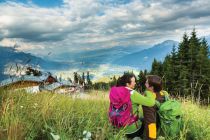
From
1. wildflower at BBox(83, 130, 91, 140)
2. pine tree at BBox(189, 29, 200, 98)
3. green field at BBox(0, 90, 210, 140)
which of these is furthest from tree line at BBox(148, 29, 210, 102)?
wildflower at BBox(83, 130, 91, 140)

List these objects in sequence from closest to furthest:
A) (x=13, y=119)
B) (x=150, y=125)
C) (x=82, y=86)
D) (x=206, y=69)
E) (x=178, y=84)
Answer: (x=13, y=119) < (x=150, y=125) < (x=82, y=86) < (x=178, y=84) < (x=206, y=69)

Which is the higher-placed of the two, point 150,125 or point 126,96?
point 126,96

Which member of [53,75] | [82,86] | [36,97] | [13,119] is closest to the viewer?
[13,119]

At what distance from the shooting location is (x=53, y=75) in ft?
29.6

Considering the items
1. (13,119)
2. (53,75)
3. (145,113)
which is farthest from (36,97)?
(145,113)

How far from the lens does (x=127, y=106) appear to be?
682cm

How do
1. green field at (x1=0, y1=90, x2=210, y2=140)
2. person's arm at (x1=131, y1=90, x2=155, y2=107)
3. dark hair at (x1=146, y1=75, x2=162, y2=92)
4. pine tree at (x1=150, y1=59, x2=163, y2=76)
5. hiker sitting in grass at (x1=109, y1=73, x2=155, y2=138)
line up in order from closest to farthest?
green field at (x1=0, y1=90, x2=210, y2=140) → person's arm at (x1=131, y1=90, x2=155, y2=107) → hiker sitting in grass at (x1=109, y1=73, x2=155, y2=138) → dark hair at (x1=146, y1=75, x2=162, y2=92) → pine tree at (x1=150, y1=59, x2=163, y2=76)

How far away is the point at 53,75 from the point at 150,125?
3.20 meters

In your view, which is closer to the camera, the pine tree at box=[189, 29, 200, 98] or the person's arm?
the person's arm

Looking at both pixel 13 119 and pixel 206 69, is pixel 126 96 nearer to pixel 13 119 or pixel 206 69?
pixel 13 119

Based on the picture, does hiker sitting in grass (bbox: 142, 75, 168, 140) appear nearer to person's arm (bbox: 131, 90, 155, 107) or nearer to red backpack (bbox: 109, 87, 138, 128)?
person's arm (bbox: 131, 90, 155, 107)

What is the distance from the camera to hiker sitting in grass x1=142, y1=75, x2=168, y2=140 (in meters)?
6.66

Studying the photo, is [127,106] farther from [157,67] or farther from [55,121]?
[157,67]

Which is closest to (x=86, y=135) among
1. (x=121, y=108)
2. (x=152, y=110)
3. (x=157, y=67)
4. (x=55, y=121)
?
(x=55, y=121)
